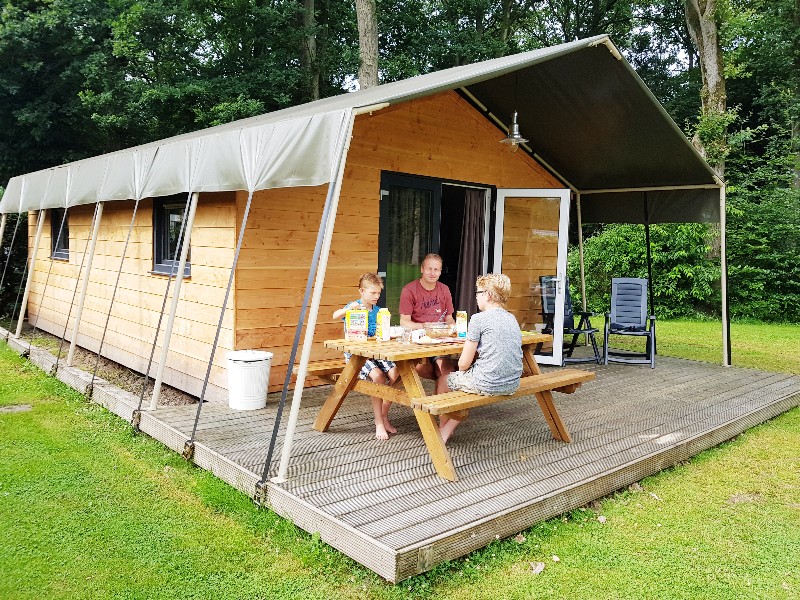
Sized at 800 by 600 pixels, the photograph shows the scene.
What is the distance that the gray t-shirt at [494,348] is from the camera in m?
3.46

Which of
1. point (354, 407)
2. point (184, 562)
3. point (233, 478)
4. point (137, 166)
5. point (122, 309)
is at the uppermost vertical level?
point (137, 166)

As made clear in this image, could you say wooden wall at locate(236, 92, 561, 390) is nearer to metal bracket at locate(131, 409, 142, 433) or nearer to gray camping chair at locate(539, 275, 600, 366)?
metal bracket at locate(131, 409, 142, 433)

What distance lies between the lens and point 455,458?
3668 mm

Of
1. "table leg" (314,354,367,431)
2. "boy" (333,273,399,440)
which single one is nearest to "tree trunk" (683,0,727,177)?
"boy" (333,273,399,440)

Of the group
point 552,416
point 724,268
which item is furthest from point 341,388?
point 724,268

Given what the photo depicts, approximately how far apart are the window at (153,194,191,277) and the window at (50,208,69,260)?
297cm

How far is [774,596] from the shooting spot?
2576 millimetres

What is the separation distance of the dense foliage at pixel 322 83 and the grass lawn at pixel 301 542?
9.05 metres

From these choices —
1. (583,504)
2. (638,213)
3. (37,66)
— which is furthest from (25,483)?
(37,66)

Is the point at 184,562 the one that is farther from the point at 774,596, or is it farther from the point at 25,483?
the point at 774,596

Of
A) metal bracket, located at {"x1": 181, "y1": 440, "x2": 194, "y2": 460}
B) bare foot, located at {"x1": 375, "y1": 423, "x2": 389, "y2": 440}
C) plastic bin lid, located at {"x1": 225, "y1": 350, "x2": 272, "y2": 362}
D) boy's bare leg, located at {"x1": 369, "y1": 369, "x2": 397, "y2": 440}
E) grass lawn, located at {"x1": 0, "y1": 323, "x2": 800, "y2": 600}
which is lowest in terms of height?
grass lawn, located at {"x1": 0, "y1": 323, "x2": 800, "y2": 600}

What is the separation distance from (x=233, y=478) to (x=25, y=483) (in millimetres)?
1173

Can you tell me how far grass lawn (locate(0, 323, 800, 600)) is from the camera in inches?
101

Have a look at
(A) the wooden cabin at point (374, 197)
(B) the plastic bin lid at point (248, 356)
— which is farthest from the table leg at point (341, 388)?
(A) the wooden cabin at point (374, 197)
